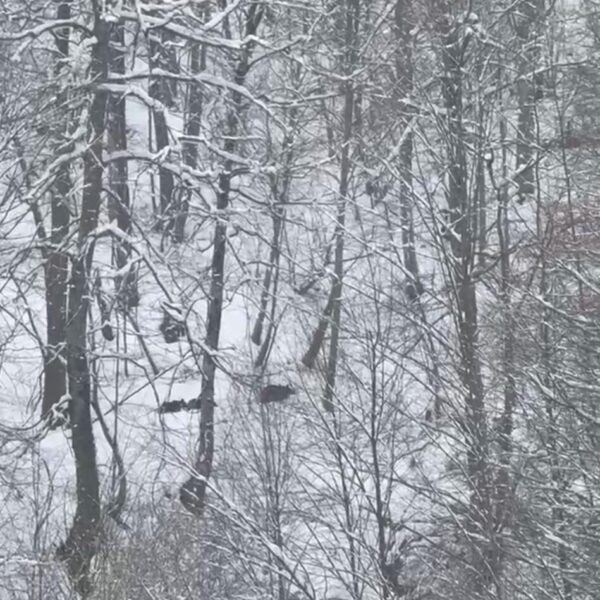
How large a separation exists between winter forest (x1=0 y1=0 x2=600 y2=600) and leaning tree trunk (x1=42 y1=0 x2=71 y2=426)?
0.07 meters

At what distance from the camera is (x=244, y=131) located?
1916 cm

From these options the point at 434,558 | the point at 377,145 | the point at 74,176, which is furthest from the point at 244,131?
the point at 434,558

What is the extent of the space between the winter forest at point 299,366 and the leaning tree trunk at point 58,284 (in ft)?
0.22

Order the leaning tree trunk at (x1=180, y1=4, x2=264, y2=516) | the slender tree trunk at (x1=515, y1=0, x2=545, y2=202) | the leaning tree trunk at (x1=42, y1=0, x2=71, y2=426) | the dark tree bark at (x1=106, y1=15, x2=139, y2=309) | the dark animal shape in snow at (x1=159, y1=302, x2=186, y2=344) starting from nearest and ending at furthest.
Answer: the leaning tree trunk at (x1=42, y1=0, x2=71, y2=426), the dark tree bark at (x1=106, y1=15, x2=139, y2=309), the leaning tree trunk at (x1=180, y1=4, x2=264, y2=516), the slender tree trunk at (x1=515, y1=0, x2=545, y2=202), the dark animal shape in snow at (x1=159, y1=302, x2=186, y2=344)

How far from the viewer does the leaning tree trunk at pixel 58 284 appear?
16.3 metres

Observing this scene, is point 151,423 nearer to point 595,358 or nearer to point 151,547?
point 151,547

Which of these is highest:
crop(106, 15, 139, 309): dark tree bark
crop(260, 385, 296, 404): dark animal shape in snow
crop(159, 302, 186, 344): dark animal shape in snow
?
crop(106, 15, 139, 309): dark tree bark

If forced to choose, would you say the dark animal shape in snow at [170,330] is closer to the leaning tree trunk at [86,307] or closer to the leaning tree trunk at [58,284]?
the leaning tree trunk at [58,284]

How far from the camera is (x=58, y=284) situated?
18.5 m

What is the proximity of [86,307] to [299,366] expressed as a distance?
3197 mm

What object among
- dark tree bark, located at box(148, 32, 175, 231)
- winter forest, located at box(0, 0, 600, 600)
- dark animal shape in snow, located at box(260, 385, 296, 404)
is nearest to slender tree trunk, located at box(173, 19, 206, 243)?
winter forest, located at box(0, 0, 600, 600)

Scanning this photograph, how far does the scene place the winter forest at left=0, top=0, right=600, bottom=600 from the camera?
467 inches

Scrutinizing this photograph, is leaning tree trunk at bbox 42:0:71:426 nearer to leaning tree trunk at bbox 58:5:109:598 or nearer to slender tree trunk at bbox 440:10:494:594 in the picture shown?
leaning tree trunk at bbox 58:5:109:598

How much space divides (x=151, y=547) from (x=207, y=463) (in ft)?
13.3
